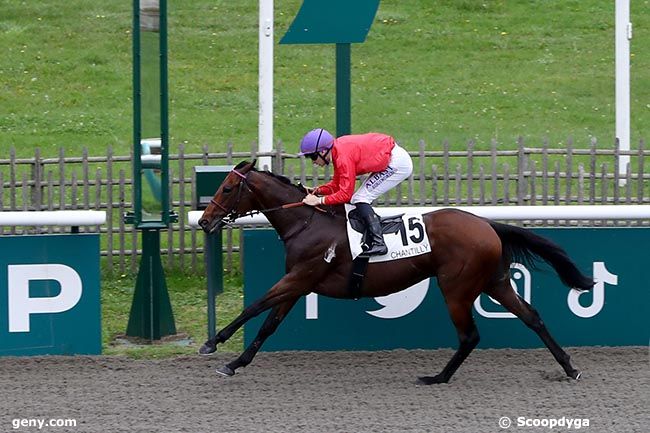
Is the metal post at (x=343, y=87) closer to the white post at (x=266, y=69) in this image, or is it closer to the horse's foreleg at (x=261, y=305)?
the horse's foreleg at (x=261, y=305)

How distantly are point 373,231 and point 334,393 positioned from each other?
1.16 m

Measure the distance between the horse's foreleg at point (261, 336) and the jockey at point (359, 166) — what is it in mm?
745

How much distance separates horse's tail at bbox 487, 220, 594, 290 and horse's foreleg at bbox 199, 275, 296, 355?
1.56 meters

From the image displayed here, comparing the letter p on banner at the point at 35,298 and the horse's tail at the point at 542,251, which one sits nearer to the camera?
the horse's tail at the point at 542,251

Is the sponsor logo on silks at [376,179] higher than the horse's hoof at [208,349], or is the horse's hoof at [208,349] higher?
the sponsor logo on silks at [376,179]

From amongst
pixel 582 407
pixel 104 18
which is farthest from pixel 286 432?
pixel 104 18

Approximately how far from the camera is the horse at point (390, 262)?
8.20 m

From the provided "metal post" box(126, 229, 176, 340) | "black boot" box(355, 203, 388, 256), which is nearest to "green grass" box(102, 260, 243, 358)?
"metal post" box(126, 229, 176, 340)

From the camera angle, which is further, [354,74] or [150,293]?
[354,74]

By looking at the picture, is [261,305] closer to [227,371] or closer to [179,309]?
[227,371]

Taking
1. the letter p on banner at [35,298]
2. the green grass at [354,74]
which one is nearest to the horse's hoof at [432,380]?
the letter p on banner at [35,298]

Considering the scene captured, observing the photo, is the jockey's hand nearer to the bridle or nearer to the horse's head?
the bridle

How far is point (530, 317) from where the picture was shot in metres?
8.34

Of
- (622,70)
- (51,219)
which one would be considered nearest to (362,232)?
(51,219)
